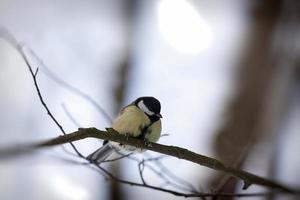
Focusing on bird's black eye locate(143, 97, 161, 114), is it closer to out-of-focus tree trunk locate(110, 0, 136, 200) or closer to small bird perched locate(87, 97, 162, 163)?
small bird perched locate(87, 97, 162, 163)

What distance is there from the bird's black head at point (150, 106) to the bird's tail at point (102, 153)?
0.31 ft

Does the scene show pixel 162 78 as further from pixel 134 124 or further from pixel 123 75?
pixel 134 124

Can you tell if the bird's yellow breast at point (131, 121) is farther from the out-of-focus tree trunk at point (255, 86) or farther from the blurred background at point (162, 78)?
the out-of-focus tree trunk at point (255, 86)

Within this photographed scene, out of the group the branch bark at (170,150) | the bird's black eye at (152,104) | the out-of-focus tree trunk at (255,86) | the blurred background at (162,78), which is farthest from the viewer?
the out-of-focus tree trunk at (255,86)

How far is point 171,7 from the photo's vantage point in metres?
1.29

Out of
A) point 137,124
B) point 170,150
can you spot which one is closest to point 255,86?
point 137,124

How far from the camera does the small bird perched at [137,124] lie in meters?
0.83

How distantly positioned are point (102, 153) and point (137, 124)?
0.09m

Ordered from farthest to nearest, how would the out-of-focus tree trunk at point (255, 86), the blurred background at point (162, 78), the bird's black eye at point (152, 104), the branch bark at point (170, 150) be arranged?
the out-of-focus tree trunk at point (255, 86) < the blurred background at point (162, 78) < the bird's black eye at point (152, 104) < the branch bark at point (170, 150)

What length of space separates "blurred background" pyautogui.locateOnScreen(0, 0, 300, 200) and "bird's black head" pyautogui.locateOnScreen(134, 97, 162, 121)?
0.13 feet

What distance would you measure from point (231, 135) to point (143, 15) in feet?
1.46

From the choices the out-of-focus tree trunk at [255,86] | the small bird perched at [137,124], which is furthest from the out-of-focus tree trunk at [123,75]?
the out-of-focus tree trunk at [255,86]

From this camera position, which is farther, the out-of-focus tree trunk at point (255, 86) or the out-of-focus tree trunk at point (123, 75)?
the out-of-focus tree trunk at point (255, 86)

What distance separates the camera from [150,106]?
0.82 metres
